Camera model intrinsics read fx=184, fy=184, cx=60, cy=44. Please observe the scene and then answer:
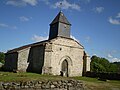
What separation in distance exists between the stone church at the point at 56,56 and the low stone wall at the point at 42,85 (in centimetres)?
1474

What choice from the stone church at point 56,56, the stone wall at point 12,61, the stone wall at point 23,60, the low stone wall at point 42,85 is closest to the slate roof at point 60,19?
the stone church at point 56,56

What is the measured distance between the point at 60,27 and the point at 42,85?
74.3 feet

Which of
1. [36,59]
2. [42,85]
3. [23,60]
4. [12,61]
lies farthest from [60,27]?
[42,85]

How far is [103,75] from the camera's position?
33500 millimetres

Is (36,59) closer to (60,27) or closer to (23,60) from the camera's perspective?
(23,60)

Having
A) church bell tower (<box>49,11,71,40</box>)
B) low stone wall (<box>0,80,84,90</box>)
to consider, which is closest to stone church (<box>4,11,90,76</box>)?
church bell tower (<box>49,11,71,40</box>)

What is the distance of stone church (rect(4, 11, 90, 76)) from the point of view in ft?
111

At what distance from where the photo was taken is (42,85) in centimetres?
1608

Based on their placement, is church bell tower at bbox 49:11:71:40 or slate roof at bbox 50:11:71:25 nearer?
church bell tower at bbox 49:11:71:40

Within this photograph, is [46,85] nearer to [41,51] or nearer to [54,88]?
[54,88]

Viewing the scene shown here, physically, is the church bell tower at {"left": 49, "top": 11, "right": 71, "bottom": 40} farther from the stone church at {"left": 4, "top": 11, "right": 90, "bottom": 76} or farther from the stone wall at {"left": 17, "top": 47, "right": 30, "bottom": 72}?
the stone wall at {"left": 17, "top": 47, "right": 30, "bottom": 72}

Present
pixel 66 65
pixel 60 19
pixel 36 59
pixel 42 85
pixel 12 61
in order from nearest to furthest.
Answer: pixel 42 85 < pixel 36 59 < pixel 66 65 < pixel 60 19 < pixel 12 61

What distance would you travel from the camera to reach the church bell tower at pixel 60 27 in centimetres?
3732

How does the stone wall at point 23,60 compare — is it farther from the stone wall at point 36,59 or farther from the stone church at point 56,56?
the stone wall at point 36,59
